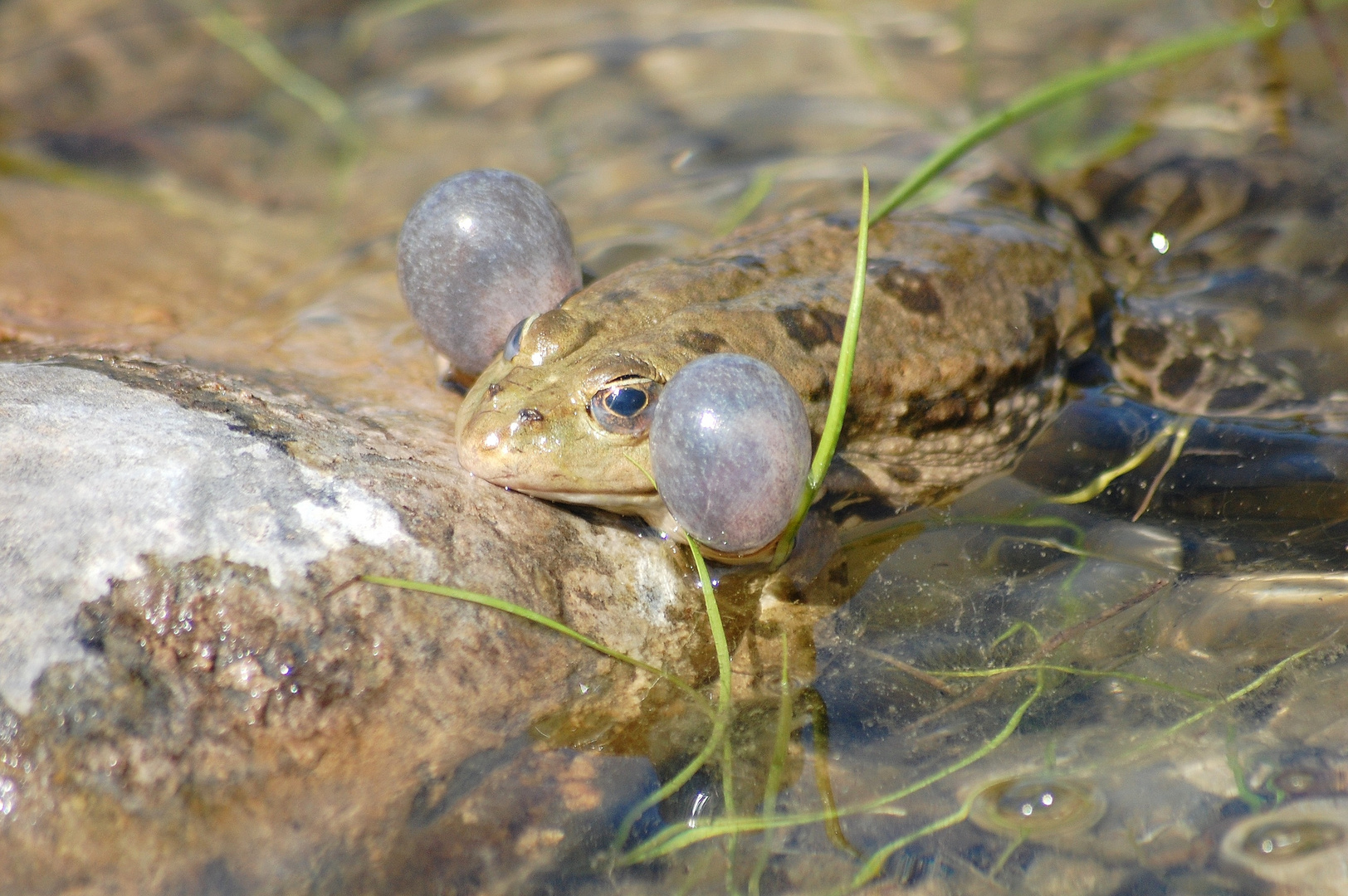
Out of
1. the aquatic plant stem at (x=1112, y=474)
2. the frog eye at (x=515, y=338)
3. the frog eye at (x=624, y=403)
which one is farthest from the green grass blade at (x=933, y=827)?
the frog eye at (x=515, y=338)

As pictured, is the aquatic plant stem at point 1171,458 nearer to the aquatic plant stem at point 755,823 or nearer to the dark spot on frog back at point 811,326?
the dark spot on frog back at point 811,326

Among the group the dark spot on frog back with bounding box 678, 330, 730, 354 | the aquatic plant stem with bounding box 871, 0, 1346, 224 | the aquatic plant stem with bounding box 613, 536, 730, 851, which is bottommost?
the aquatic plant stem with bounding box 613, 536, 730, 851

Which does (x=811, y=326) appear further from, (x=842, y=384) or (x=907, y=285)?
(x=842, y=384)

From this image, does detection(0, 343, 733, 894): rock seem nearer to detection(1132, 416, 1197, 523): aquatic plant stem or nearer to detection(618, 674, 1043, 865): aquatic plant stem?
detection(618, 674, 1043, 865): aquatic plant stem

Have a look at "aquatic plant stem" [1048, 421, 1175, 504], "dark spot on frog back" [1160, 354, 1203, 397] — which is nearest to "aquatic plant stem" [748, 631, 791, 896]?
"aquatic plant stem" [1048, 421, 1175, 504]

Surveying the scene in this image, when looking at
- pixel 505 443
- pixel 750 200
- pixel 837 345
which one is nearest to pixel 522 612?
pixel 505 443

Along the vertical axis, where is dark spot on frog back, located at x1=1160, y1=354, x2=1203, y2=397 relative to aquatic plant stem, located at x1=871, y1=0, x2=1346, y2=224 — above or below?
below
